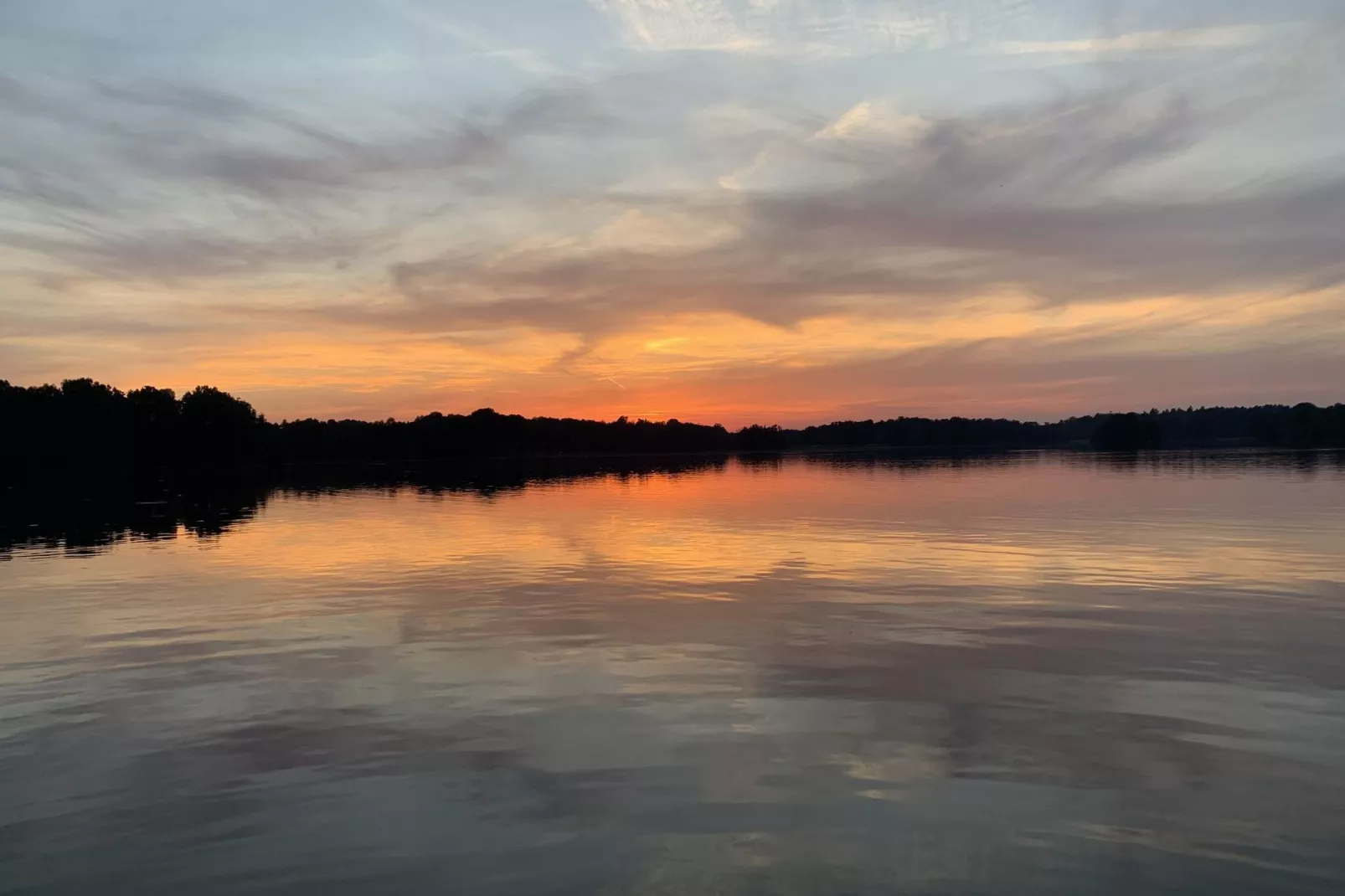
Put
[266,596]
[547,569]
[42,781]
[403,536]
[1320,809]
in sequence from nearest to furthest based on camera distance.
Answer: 1. [1320,809]
2. [42,781]
3. [266,596]
4. [547,569]
5. [403,536]

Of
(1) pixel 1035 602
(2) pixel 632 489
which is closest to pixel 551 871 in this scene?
(1) pixel 1035 602

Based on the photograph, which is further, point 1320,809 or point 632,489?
point 632,489

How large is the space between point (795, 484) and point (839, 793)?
3121 inches

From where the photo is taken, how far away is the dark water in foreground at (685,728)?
950 centimetres

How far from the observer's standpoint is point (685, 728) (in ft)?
44.7

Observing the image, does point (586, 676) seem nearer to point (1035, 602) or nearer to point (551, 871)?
point (551, 871)

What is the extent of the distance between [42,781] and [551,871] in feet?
25.2

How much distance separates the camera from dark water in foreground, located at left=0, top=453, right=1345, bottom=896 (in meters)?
9.50

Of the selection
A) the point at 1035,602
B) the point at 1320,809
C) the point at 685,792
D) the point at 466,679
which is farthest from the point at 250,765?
the point at 1035,602

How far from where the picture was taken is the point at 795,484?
8969 centimetres

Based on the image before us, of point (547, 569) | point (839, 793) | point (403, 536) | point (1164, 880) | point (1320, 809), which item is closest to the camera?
point (1164, 880)

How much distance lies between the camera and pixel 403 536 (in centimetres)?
4425

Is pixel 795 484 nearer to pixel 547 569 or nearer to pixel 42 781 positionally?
pixel 547 569

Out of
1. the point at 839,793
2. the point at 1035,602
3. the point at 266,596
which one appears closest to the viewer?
the point at 839,793
